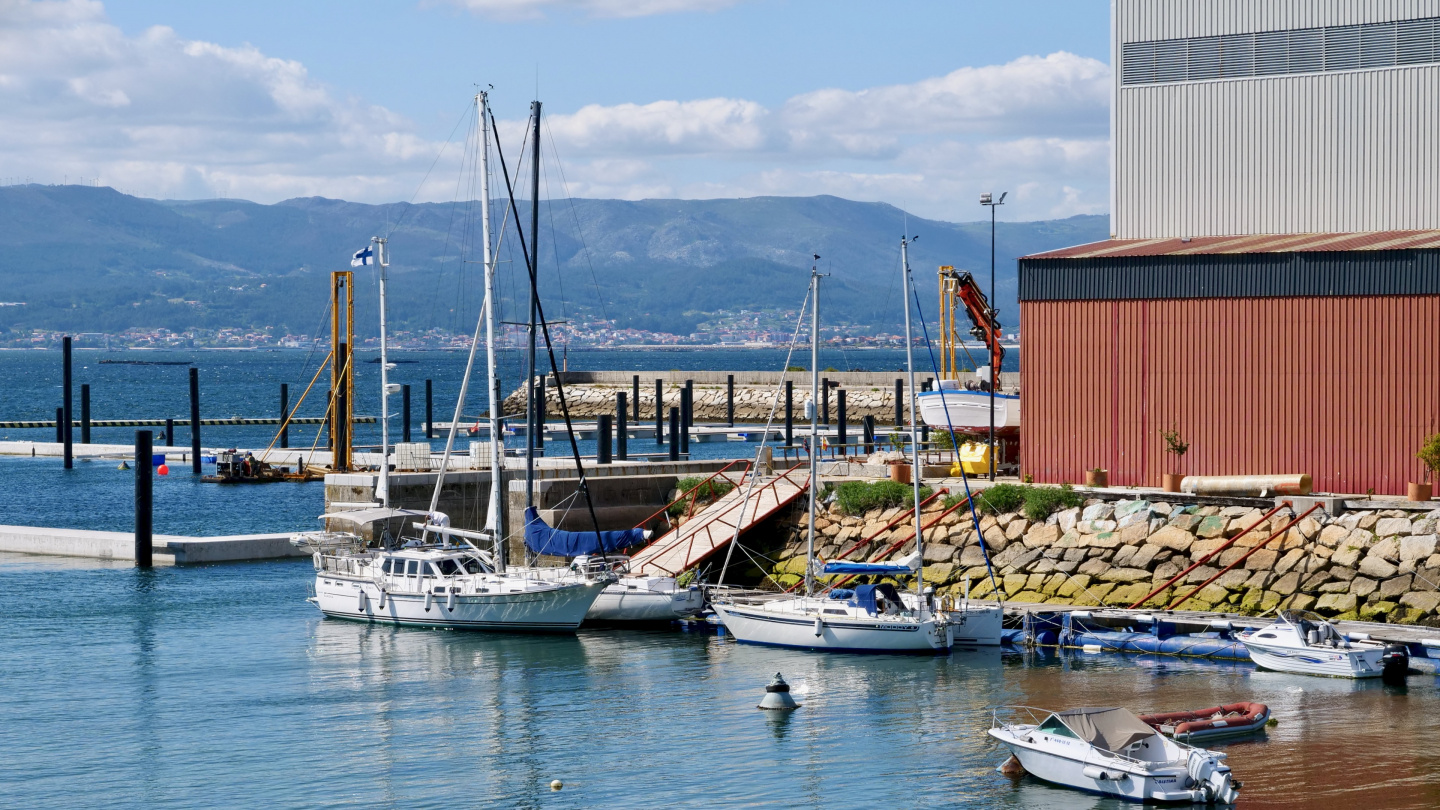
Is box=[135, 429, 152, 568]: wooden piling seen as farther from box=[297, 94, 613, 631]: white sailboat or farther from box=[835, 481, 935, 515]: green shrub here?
box=[835, 481, 935, 515]: green shrub

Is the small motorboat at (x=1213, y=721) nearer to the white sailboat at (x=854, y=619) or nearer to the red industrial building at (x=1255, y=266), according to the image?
the white sailboat at (x=854, y=619)

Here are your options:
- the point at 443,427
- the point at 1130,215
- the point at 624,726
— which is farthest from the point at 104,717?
the point at 443,427

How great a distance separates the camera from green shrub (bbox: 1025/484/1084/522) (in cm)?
3906

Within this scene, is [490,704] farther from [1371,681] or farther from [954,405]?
[954,405]

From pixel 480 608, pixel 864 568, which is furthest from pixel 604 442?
pixel 864 568

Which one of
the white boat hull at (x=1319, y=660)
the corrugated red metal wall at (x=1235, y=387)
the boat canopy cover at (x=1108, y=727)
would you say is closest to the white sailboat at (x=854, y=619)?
the white boat hull at (x=1319, y=660)

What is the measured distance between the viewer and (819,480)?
144 ft

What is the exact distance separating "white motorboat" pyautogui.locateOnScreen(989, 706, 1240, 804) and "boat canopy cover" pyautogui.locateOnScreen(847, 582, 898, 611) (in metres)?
9.14

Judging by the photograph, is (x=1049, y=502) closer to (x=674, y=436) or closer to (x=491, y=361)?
(x=491, y=361)

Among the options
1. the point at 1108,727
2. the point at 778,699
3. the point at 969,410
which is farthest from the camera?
the point at 969,410


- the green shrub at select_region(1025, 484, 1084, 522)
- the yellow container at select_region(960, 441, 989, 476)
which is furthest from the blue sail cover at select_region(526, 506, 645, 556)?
the green shrub at select_region(1025, 484, 1084, 522)

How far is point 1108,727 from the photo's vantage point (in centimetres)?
2491

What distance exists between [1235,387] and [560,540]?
16.5 m

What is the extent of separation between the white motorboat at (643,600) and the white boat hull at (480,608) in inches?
29.9
